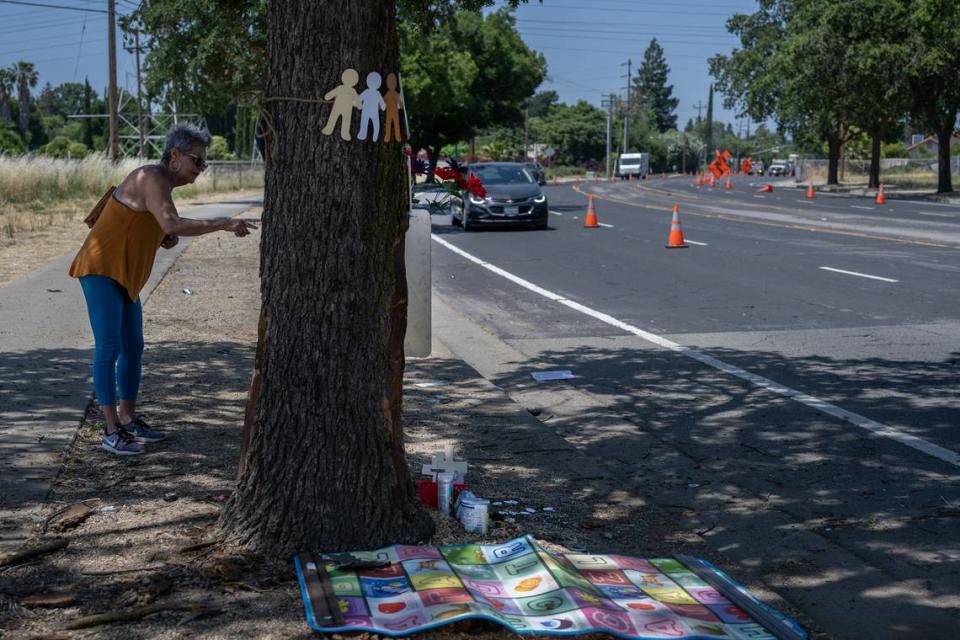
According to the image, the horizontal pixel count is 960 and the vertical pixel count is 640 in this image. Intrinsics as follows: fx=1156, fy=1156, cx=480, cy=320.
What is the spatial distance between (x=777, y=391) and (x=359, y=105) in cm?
486

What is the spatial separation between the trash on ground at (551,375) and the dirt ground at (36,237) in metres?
8.19

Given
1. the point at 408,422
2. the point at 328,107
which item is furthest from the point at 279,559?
the point at 408,422

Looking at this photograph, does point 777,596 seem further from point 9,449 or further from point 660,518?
point 9,449

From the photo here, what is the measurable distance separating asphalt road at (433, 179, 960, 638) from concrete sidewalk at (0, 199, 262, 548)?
3.03 m

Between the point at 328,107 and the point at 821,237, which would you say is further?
the point at 821,237

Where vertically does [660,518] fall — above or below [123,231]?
below

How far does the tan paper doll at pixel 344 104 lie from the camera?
439 cm

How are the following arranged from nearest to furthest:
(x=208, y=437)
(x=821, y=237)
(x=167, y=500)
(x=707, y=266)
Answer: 1. (x=167, y=500)
2. (x=208, y=437)
3. (x=707, y=266)
4. (x=821, y=237)

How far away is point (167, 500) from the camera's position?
5234 millimetres

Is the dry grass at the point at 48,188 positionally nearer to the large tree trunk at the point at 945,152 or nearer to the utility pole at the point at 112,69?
the utility pole at the point at 112,69

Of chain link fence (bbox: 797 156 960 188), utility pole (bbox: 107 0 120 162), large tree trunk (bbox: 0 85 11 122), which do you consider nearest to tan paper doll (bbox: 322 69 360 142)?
utility pole (bbox: 107 0 120 162)

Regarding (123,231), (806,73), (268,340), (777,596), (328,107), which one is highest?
(806,73)

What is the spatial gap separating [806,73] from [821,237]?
25.0 m

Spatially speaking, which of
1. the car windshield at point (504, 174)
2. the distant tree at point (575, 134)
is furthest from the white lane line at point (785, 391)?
the distant tree at point (575, 134)
